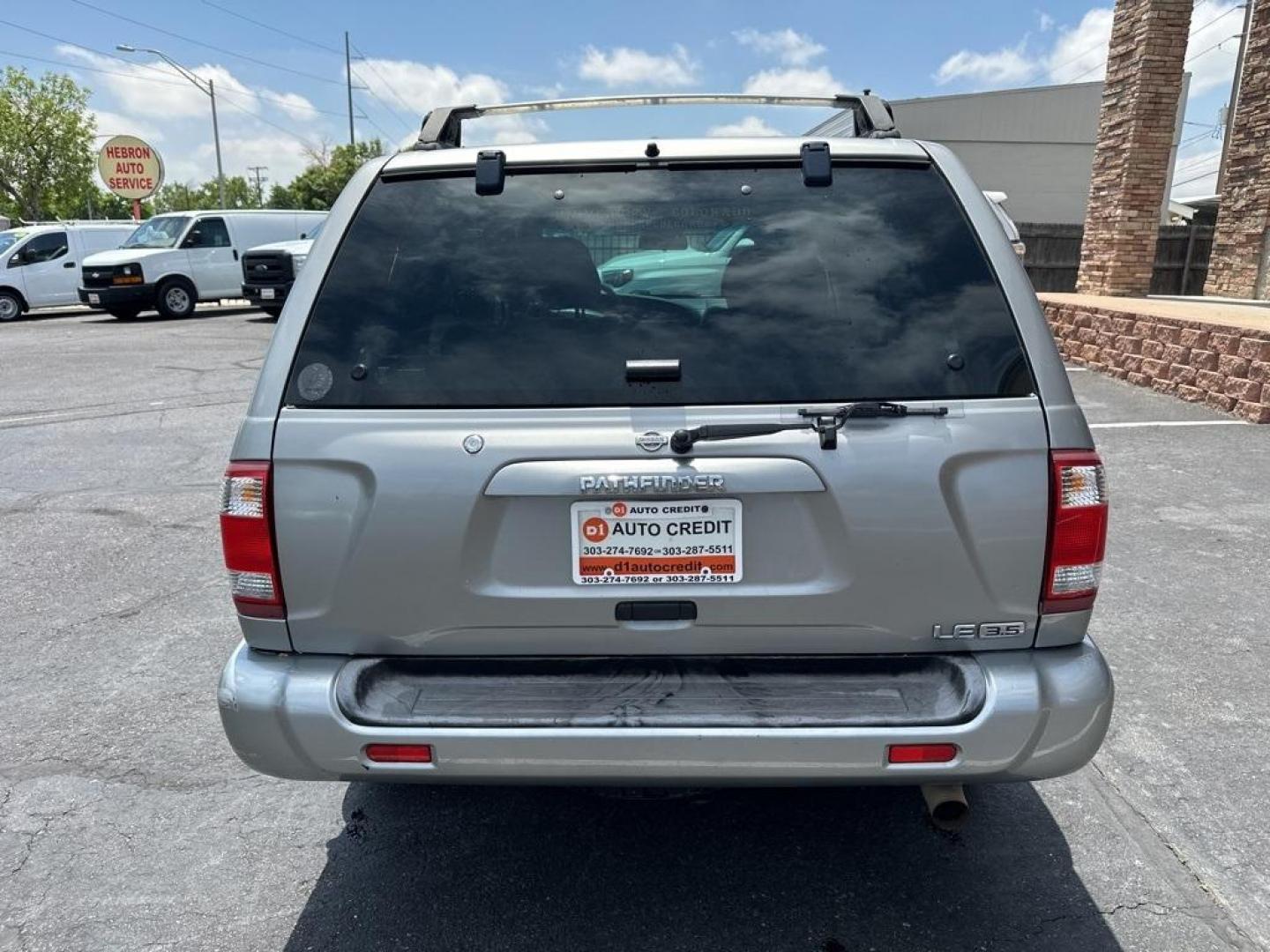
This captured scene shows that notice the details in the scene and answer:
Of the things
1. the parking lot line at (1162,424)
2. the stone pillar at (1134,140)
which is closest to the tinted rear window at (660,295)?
the parking lot line at (1162,424)

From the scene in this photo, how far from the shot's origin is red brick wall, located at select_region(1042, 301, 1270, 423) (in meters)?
8.52

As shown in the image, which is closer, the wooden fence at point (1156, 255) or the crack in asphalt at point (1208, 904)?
the crack in asphalt at point (1208, 904)

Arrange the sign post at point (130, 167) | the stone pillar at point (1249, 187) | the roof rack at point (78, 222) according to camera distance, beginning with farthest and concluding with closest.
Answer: the sign post at point (130, 167) → the roof rack at point (78, 222) → the stone pillar at point (1249, 187)

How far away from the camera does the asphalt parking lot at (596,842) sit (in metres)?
2.50

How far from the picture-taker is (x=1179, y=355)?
31.8ft

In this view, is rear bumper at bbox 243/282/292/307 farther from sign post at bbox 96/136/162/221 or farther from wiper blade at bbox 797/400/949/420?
wiper blade at bbox 797/400/949/420

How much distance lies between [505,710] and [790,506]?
815 millimetres

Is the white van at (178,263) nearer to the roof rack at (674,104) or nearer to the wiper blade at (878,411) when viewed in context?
the roof rack at (674,104)

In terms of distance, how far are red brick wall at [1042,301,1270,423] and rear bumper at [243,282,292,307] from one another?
13290 mm

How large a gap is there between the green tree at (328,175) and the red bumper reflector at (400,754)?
55957mm

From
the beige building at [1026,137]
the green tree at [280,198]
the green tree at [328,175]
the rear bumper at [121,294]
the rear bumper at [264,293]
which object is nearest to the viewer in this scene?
the rear bumper at [264,293]

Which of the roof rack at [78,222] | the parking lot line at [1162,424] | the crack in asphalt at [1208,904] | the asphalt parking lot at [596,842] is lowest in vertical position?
the asphalt parking lot at [596,842]

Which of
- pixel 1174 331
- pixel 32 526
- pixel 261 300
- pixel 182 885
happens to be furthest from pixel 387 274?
pixel 261 300

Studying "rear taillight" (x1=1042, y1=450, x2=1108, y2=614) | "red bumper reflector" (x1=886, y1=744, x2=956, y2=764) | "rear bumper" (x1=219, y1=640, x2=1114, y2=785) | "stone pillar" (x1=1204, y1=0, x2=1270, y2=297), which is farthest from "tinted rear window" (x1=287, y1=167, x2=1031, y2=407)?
"stone pillar" (x1=1204, y1=0, x2=1270, y2=297)
